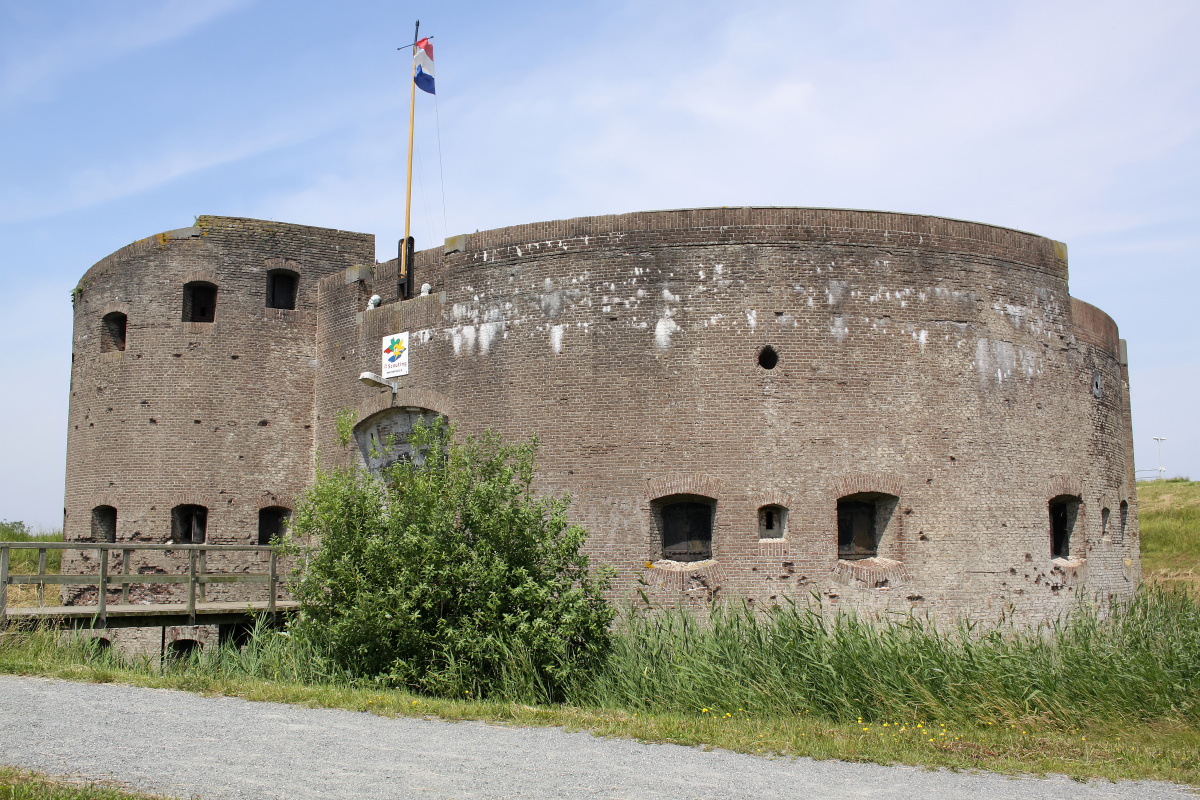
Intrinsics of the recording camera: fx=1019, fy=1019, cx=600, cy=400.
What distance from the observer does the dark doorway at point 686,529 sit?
13.4m

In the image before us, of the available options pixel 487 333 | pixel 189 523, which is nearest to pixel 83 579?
pixel 189 523

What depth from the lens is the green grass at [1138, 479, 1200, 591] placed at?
74.1 feet

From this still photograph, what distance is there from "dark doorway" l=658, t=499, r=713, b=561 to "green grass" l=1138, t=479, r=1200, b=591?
1239 centimetres

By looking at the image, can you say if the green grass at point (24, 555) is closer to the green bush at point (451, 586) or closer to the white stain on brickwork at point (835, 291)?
the green bush at point (451, 586)

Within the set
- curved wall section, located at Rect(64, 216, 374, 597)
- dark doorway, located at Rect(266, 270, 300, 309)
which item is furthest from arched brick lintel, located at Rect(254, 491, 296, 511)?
dark doorway, located at Rect(266, 270, 300, 309)

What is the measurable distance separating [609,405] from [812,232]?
11.8ft

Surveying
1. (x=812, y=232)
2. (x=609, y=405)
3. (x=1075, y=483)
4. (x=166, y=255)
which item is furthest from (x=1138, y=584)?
(x=166, y=255)

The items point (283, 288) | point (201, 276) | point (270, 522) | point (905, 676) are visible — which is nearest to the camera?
point (905, 676)

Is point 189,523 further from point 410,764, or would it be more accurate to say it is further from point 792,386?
point 410,764

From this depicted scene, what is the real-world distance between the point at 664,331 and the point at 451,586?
4714 mm

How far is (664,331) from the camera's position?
13570mm

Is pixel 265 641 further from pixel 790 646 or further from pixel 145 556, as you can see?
pixel 790 646

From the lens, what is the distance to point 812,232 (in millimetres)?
13680

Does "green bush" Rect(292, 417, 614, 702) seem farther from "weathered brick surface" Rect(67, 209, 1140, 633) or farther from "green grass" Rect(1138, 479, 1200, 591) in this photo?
"green grass" Rect(1138, 479, 1200, 591)
